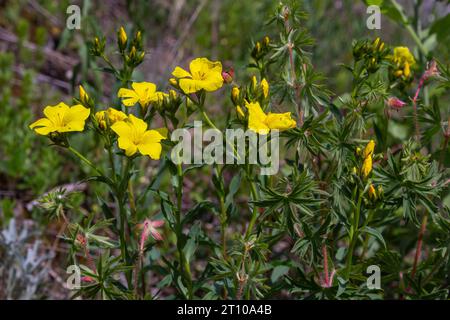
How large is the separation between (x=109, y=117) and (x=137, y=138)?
115 mm

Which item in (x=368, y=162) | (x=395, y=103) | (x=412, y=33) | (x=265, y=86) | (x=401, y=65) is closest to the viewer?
(x=368, y=162)

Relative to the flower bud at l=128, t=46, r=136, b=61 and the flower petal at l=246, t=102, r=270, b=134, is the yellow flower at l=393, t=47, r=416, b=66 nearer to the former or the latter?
the flower petal at l=246, t=102, r=270, b=134

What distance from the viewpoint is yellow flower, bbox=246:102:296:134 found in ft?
6.10

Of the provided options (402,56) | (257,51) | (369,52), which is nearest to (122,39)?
(257,51)

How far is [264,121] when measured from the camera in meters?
1.89

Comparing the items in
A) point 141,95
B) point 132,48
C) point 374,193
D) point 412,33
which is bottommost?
point 374,193

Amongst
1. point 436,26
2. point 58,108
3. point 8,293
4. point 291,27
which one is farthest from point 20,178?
point 436,26

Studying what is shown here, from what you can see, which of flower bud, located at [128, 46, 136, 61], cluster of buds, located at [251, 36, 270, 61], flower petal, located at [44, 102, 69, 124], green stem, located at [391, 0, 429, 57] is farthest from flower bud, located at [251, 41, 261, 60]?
green stem, located at [391, 0, 429, 57]

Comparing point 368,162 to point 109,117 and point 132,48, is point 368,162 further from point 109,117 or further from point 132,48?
point 132,48

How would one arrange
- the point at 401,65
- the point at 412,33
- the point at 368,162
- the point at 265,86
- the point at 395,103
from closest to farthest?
the point at 368,162 < the point at 265,86 < the point at 395,103 < the point at 401,65 < the point at 412,33

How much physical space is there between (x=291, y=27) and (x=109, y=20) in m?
3.25

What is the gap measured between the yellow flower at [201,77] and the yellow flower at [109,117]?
8.8 inches

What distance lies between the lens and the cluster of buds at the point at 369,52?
2.14 m
